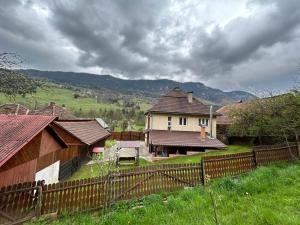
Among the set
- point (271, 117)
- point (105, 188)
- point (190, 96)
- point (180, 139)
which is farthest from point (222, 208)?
point (190, 96)

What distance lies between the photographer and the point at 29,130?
10609 millimetres

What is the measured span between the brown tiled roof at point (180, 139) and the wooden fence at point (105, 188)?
52.4ft

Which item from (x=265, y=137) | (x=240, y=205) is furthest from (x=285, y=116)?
(x=240, y=205)

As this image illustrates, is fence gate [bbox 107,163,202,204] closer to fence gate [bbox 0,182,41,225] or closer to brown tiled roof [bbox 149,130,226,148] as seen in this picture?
fence gate [bbox 0,182,41,225]

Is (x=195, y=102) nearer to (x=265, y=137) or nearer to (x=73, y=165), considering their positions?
(x=265, y=137)

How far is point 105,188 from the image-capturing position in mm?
9820

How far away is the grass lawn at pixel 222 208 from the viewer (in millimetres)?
7355

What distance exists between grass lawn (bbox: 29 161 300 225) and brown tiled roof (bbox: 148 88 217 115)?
963 inches

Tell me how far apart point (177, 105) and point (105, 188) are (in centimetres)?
2809

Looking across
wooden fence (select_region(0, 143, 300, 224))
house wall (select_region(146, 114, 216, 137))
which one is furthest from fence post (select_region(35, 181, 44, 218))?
house wall (select_region(146, 114, 216, 137))

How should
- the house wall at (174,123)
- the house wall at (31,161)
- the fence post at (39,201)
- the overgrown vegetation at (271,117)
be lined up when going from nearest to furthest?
the fence post at (39,201) → the house wall at (31,161) → the overgrown vegetation at (271,117) → the house wall at (174,123)

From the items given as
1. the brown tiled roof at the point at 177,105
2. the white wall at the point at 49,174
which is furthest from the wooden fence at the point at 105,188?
the brown tiled roof at the point at 177,105

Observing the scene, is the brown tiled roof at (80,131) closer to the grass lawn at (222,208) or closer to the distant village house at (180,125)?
the distant village house at (180,125)

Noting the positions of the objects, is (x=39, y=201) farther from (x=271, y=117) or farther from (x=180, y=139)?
(x=271, y=117)
